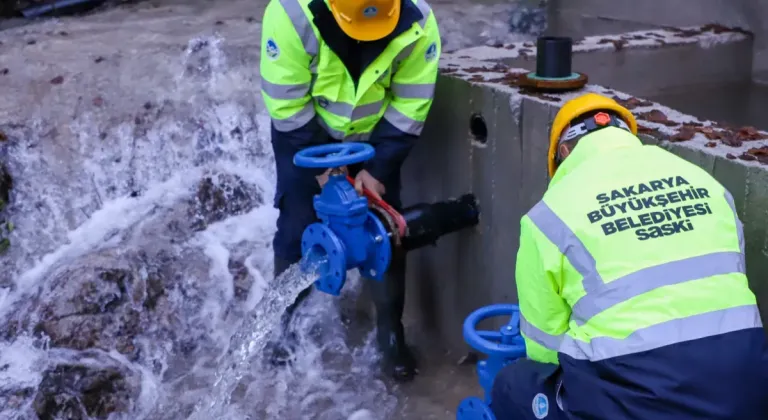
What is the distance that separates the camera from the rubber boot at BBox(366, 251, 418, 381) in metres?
3.25

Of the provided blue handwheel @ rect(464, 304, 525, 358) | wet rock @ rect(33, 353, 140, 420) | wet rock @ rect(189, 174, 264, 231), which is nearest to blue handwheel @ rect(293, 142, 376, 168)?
blue handwheel @ rect(464, 304, 525, 358)

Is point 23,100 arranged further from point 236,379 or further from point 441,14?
point 441,14

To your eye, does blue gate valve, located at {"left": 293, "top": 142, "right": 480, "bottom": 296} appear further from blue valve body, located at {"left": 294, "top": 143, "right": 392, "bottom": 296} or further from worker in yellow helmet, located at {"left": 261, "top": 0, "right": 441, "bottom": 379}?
worker in yellow helmet, located at {"left": 261, "top": 0, "right": 441, "bottom": 379}

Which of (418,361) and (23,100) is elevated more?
(23,100)

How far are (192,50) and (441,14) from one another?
2.01m

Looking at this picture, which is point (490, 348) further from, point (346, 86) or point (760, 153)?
point (346, 86)

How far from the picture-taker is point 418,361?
3.59 m

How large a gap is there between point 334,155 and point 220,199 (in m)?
2.21

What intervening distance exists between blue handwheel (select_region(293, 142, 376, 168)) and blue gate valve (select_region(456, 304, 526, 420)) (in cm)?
70

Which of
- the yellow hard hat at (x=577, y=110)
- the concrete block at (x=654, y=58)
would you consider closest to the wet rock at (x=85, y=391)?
the concrete block at (x=654, y=58)

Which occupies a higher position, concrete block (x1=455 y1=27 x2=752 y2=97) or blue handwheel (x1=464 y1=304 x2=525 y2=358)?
concrete block (x1=455 y1=27 x2=752 y2=97)

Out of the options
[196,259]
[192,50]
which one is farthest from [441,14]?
[196,259]

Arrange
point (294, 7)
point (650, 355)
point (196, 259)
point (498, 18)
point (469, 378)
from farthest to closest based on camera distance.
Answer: point (498, 18) < point (196, 259) < point (469, 378) < point (294, 7) < point (650, 355)

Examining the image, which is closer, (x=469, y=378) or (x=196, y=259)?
(x=469, y=378)
